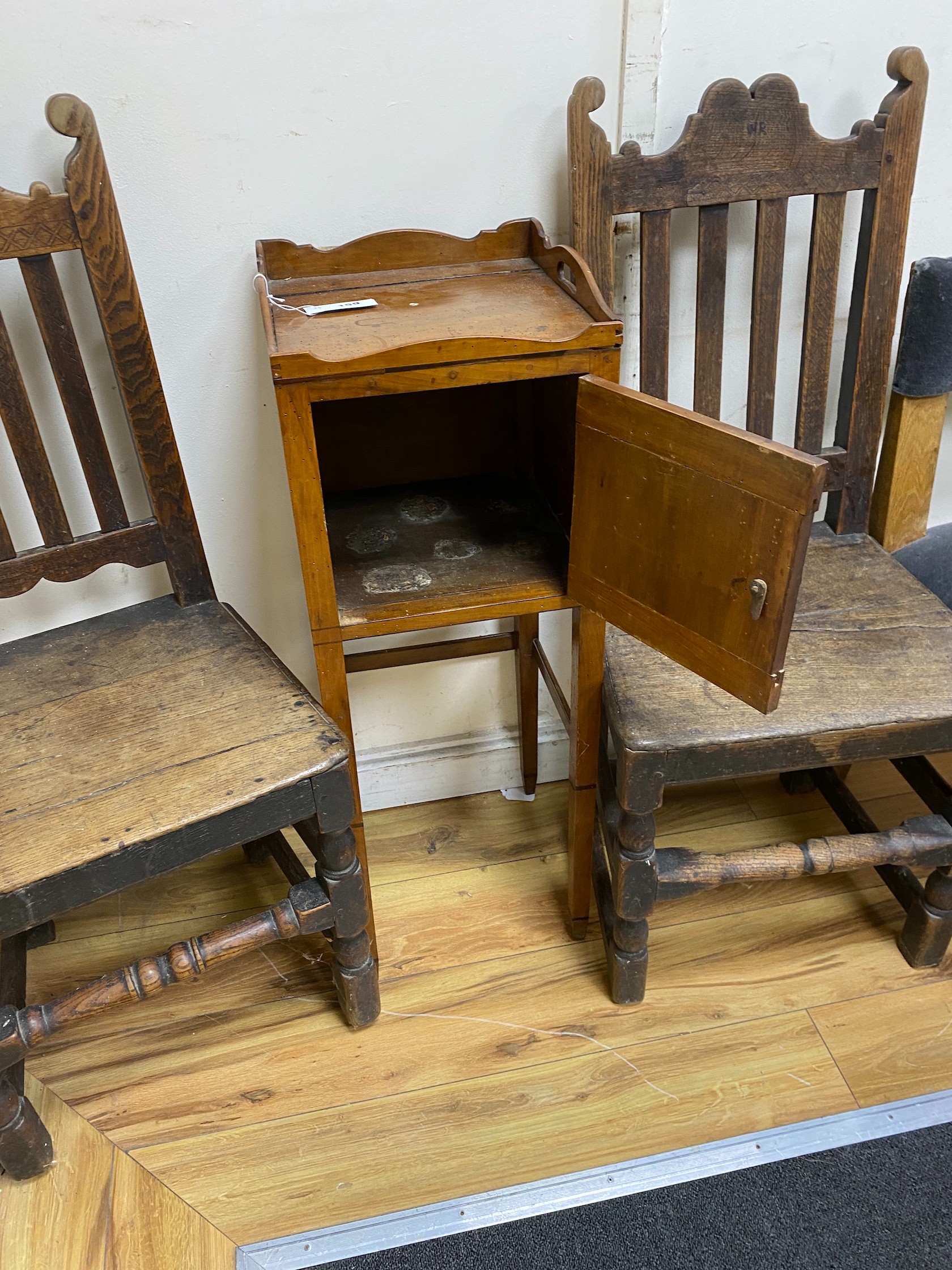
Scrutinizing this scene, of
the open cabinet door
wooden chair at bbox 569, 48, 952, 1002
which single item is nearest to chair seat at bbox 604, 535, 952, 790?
wooden chair at bbox 569, 48, 952, 1002

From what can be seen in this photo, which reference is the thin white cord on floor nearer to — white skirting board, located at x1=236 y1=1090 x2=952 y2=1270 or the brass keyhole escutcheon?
white skirting board, located at x1=236 y1=1090 x2=952 y2=1270

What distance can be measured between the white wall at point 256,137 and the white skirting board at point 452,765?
1.64 feet

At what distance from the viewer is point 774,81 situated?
102 centimetres

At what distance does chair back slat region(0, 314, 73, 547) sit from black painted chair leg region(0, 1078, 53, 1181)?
0.59 metres

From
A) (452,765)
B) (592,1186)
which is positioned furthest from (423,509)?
(592,1186)

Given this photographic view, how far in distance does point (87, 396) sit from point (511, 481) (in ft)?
1.68

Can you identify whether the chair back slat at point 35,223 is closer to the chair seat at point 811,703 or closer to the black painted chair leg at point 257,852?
the chair seat at point 811,703

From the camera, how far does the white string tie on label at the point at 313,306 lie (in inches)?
38.5

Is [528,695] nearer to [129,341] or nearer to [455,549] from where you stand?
[455,549]

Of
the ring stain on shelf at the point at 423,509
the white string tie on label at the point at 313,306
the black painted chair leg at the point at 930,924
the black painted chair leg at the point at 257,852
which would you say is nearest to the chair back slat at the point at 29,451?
the white string tie on label at the point at 313,306

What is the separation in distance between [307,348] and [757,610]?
47 cm

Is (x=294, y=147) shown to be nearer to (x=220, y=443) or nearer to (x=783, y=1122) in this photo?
(x=220, y=443)

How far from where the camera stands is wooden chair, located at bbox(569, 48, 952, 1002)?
100 centimetres

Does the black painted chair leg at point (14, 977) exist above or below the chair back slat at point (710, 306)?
below
